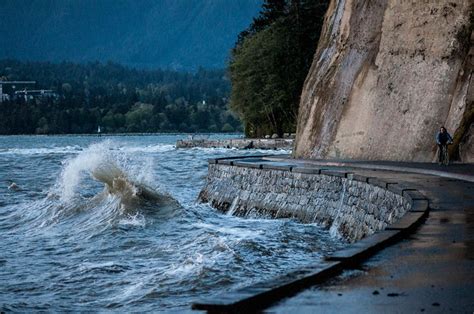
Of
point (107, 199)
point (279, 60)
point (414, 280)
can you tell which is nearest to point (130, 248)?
point (107, 199)

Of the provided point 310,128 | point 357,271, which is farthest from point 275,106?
point 357,271

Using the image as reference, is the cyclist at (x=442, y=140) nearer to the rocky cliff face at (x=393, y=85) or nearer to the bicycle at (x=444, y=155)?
the bicycle at (x=444, y=155)

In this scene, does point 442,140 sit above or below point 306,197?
above

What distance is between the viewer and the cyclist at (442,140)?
30781 millimetres

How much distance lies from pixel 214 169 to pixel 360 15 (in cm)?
934

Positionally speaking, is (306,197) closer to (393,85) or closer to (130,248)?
(130,248)

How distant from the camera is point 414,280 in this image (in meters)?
9.93

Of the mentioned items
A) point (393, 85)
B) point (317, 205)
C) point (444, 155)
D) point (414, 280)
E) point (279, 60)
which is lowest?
point (317, 205)

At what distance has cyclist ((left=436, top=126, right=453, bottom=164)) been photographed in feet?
101

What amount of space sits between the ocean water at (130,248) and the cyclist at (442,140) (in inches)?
258

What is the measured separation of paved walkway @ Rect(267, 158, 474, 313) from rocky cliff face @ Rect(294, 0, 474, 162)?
18643mm

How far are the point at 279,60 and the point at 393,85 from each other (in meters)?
45.7

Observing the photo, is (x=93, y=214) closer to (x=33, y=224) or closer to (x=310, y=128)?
(x=33, y=224)

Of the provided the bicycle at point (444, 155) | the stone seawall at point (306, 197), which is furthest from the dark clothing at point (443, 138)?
the stone seawall at point (306, 197)
